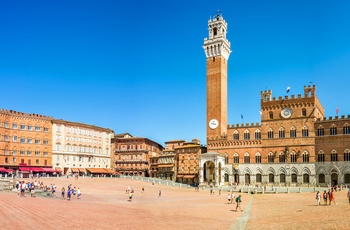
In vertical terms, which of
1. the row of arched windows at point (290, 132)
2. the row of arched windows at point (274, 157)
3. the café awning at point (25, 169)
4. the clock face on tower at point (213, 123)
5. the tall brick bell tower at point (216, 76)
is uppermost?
the tall brick bell tower at point (216, 76)

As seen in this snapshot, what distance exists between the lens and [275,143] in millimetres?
73188

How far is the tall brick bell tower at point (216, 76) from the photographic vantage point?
267ft

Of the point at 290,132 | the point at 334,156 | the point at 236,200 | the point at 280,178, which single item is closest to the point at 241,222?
the point at 236,200

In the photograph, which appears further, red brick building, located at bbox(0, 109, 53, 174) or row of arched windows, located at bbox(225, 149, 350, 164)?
red brick building, located at bbox(0, 109, 53, 174)

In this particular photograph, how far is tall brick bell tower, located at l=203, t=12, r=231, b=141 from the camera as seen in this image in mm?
81375

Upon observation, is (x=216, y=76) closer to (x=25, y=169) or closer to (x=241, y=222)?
(x=25, y=169)

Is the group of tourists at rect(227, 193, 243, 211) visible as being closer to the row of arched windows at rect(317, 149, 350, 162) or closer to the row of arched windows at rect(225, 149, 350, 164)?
the row of arched windows at rect(225, 149, 350, 164)

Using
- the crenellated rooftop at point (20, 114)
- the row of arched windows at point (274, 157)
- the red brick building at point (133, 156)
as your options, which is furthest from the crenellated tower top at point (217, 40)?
the crenellated rooftop at point (20, 114)

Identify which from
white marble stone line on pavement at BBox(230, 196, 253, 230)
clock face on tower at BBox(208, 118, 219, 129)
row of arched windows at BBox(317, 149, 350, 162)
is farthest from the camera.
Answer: clock face on tower at BBox(208, 118, 219, 129)

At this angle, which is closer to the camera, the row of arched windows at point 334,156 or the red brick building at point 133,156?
the row of arched windows at point 334,156

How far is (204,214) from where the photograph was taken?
3266 cm

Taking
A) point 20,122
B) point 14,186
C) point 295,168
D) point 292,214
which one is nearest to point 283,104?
point 295,168

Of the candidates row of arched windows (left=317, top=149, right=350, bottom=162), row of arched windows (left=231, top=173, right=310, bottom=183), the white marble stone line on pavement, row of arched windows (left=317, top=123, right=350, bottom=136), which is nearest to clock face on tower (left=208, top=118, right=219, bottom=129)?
row of arched windows (left=231, top=173, right=310, bottom=183)

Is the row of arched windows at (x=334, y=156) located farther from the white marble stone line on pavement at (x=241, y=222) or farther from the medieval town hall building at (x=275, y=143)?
the white marble stone line on pavement at (x=241, y=222)
